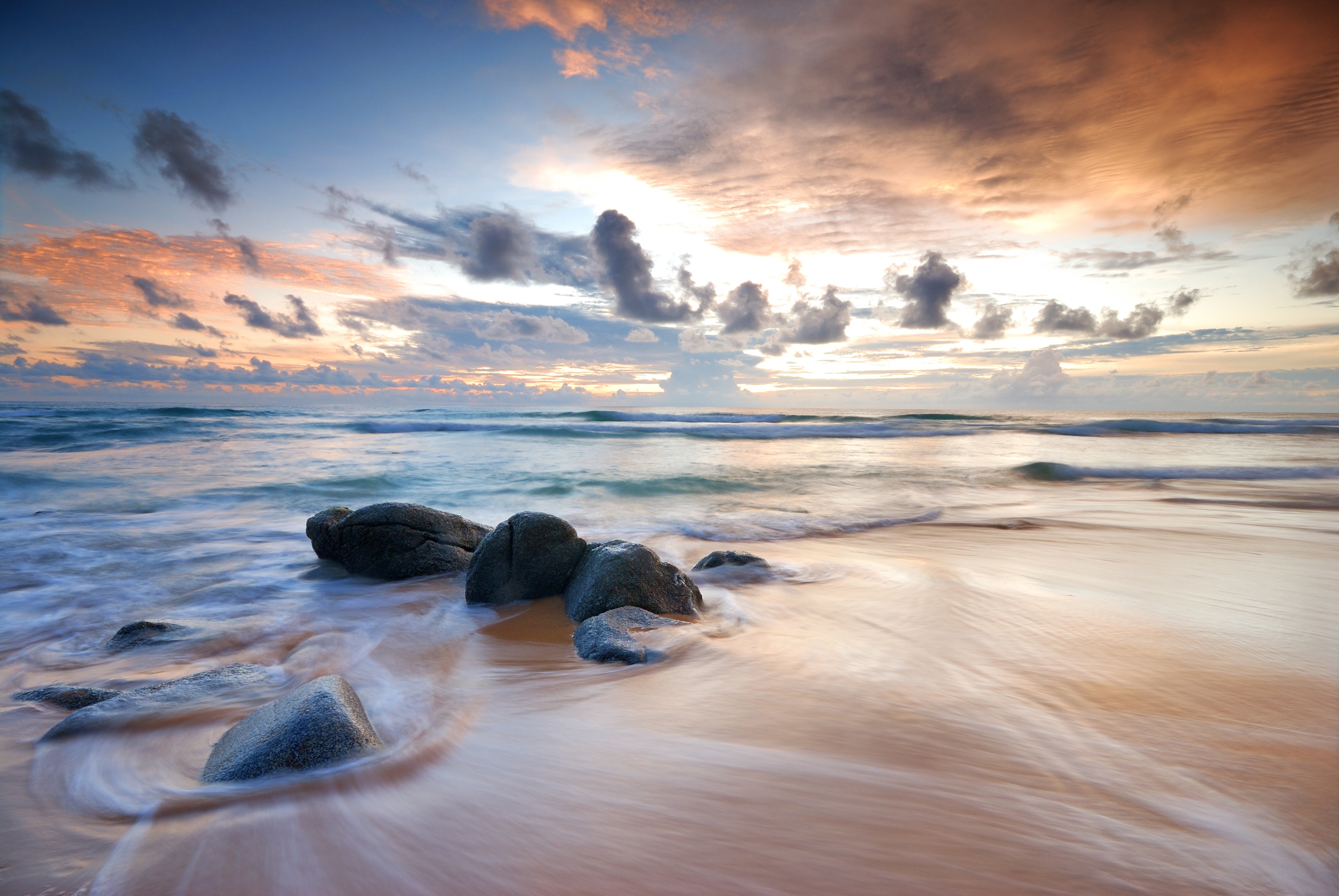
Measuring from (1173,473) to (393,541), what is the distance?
16084 mm

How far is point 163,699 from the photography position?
8.59 feet

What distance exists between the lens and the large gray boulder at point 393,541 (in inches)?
206

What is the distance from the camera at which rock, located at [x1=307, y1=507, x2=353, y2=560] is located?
5.43 meters

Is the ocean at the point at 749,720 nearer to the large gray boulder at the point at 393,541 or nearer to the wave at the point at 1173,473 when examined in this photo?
the large gray boulder at the point at 393,541

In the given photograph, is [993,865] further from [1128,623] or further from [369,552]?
[369,552]

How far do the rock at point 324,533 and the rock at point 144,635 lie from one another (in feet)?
5.61

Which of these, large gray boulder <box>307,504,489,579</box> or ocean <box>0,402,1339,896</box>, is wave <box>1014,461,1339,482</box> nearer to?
ocean <box>0,402,1339,896</box>

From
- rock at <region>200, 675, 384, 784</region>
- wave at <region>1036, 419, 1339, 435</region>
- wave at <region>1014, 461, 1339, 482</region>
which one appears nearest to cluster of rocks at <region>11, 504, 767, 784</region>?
rock at <region>200, 675, 384, 784</region>

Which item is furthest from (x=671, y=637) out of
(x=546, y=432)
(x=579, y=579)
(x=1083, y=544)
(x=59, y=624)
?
(x=546, y=432)

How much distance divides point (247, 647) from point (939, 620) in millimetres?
4594

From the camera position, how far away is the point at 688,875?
1.58 m

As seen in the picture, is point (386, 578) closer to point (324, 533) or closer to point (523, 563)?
point (324, 533)

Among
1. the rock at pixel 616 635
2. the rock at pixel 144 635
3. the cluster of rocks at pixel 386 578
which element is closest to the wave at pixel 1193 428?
the cluster of rocks at pixel 386 578

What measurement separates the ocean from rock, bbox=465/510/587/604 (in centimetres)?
18
